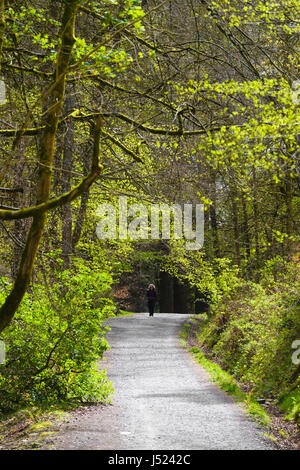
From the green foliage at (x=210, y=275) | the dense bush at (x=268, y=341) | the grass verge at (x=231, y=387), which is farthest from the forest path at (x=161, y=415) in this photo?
the green foliage at (x=210, y=275)

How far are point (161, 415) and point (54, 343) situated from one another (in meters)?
2.07

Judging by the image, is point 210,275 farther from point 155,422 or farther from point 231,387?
point 155,422

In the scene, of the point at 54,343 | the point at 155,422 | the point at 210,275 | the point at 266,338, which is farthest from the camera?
the point at 210,275

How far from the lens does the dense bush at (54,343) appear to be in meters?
9.41

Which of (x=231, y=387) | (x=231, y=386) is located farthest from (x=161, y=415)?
(x=231, y=386)

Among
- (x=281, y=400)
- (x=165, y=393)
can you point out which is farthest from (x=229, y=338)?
(x=281, y=400)

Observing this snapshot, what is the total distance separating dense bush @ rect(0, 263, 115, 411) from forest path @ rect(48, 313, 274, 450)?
0.71m

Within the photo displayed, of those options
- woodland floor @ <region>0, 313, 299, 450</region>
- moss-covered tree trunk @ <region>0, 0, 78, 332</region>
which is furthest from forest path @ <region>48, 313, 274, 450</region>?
moss-covered tree trunk @ <region>0, 0, 78, 332</region>

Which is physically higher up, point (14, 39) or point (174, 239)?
point (14, 39)

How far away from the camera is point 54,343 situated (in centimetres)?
970

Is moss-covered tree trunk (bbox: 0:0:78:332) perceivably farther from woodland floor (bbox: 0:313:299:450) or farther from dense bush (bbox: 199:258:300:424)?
dense bush (bbox: 199:258:300:424)

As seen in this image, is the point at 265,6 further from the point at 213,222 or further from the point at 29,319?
the point at 213,222
